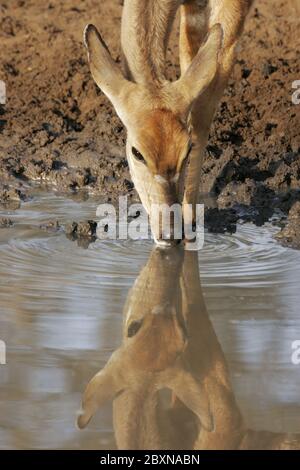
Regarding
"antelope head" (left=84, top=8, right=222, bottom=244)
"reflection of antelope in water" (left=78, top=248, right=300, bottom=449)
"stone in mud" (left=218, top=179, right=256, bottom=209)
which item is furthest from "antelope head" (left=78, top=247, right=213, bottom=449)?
"stone in mud" (left=218, top=179, right=256, bottom=209)

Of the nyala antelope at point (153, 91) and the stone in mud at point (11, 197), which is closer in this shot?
the nyala antelope at point (153, 91)

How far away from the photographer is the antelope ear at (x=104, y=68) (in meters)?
7.65

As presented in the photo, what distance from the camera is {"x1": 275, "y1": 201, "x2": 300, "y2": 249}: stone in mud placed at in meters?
8.64

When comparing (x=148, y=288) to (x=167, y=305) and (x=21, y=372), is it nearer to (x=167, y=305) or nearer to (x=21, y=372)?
(x=167, y=305)

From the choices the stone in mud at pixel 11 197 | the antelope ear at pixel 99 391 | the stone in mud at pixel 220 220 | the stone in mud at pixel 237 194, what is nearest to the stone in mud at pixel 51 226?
the stone in mud at pixel 11 197

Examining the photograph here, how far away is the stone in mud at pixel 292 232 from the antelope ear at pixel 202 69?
1.45 m

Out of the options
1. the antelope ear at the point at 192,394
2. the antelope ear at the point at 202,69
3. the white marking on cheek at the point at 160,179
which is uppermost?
the antelope ear at the point at 202,69

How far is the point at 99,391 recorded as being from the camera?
589 cm

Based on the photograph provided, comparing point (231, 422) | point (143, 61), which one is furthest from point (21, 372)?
point (143, 61)

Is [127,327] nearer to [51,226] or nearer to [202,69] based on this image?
[202,69]

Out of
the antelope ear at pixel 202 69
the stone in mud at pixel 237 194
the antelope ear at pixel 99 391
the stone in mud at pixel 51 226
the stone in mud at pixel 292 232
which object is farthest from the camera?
the stone in mud at pixel 237 194

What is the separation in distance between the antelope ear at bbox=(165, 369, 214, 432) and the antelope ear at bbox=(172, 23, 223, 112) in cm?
227

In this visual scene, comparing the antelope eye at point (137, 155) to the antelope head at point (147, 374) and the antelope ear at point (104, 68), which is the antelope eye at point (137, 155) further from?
the antelope head at point (147, 374)

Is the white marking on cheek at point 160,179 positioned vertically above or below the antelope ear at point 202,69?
below
